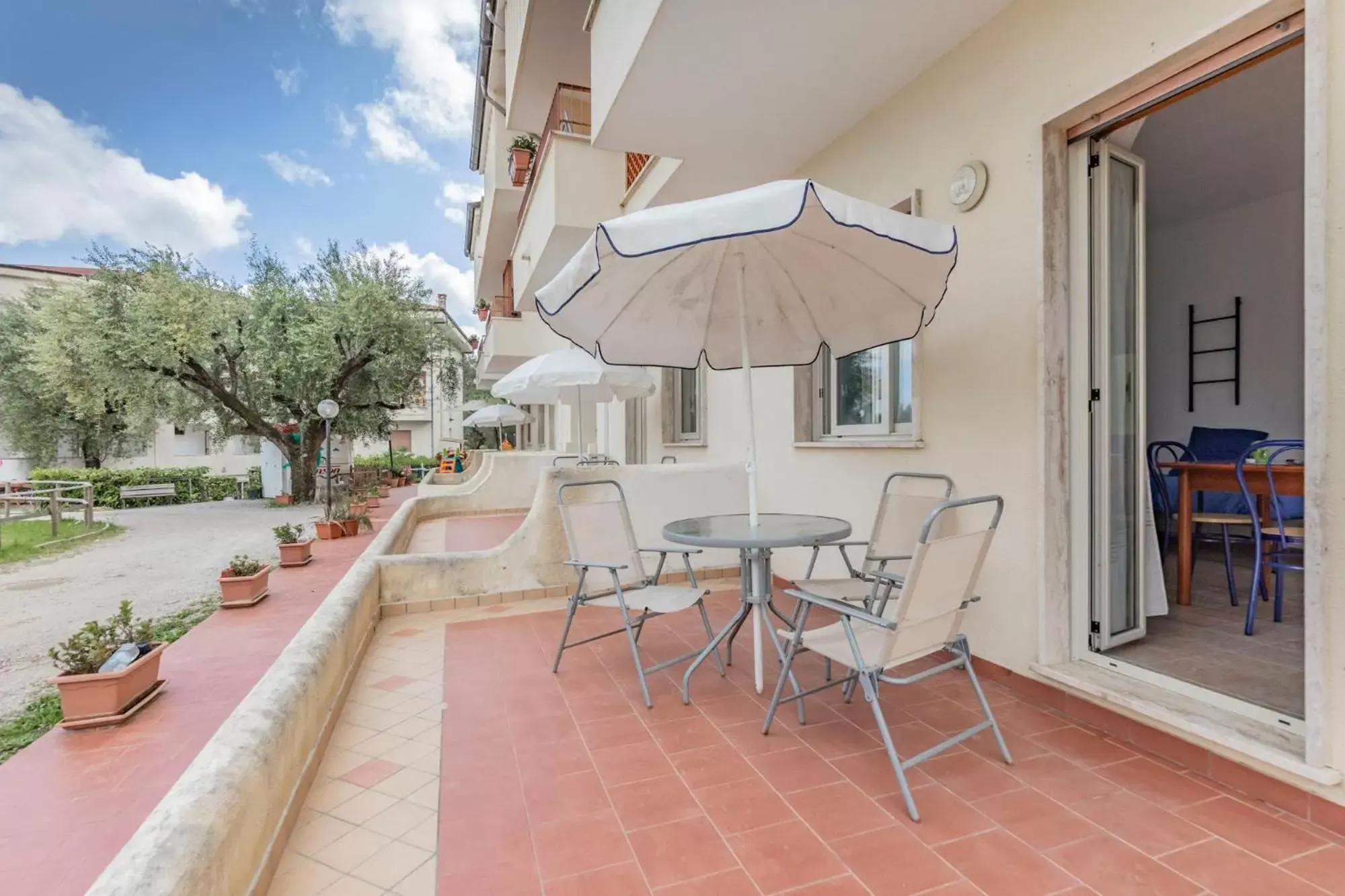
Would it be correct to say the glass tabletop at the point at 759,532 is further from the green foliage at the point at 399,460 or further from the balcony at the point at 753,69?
the green foliage at the point at 399,460

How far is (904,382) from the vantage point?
4.11m

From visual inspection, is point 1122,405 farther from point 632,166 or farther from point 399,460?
point 399,460

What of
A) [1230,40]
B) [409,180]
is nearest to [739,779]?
[1230,40]

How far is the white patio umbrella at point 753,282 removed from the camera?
231 cm

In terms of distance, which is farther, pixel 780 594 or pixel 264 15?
pixel 264 15

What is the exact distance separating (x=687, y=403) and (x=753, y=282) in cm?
457

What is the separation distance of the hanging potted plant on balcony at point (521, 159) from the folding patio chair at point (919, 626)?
10438 mm

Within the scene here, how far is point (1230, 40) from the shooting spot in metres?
2.25

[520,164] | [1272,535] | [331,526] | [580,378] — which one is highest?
[520,164]

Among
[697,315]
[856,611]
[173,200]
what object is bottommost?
[856,611]

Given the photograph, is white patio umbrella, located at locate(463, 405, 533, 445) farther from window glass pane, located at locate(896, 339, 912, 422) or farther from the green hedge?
window glass pane, located at locate(896, 339, 912, 422)

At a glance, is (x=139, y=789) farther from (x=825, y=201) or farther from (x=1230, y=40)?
(x=1230, y=40)

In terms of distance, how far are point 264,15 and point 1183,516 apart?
36.2 metres

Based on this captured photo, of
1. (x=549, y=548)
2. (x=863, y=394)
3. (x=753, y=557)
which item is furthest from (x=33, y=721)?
(x=863, y=394)
